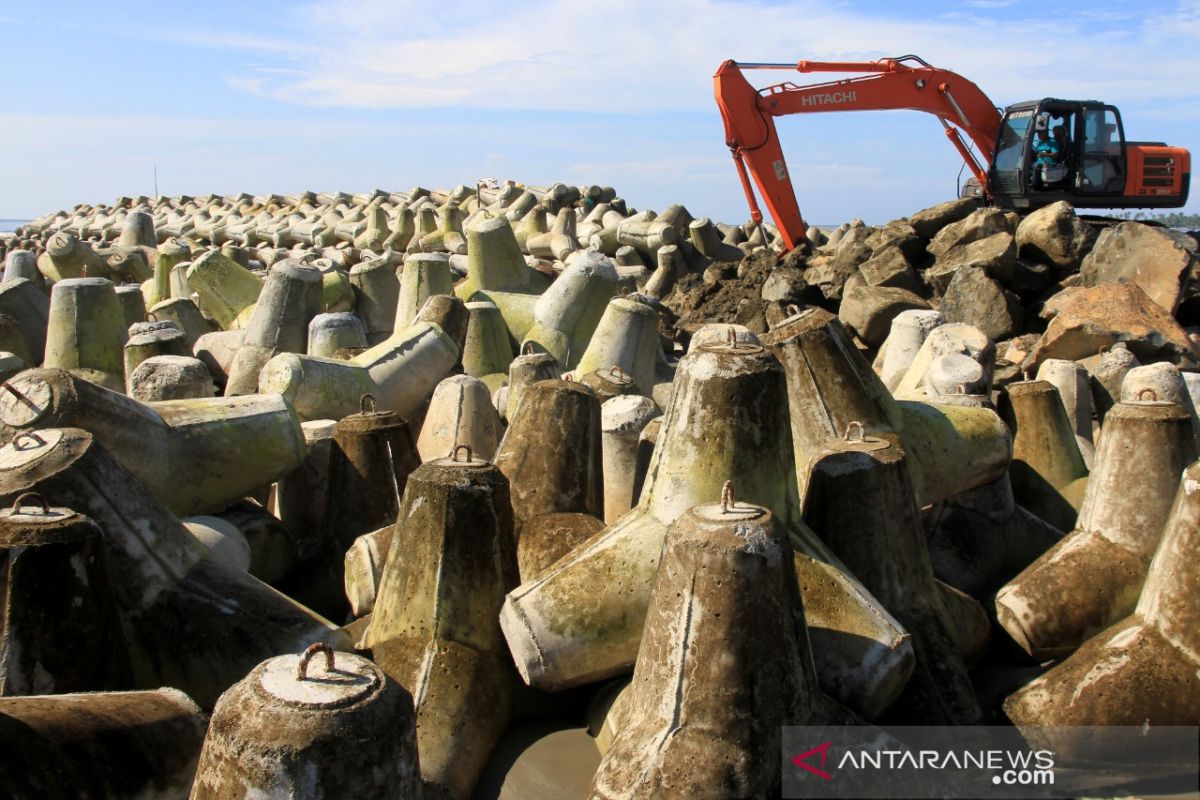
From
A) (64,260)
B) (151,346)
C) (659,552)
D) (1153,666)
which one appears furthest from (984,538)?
(64,260)

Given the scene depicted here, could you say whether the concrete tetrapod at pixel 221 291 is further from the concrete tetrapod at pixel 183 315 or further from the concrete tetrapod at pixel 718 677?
the concrete tetrapod at pixel 718 677

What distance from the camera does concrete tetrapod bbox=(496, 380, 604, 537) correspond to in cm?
345

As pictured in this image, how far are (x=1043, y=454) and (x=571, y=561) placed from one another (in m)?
2.06

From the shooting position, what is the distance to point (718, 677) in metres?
2.17

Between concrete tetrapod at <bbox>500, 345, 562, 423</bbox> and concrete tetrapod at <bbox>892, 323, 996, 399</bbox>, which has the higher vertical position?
concrete tetrapod at <bbox>892, 323, 996, 399</bbox>

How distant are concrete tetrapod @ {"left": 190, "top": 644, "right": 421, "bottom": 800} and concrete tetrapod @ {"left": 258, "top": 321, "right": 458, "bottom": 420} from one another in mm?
2367

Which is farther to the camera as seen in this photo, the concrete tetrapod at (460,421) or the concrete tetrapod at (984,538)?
the concrete tetrapod at (460,421)

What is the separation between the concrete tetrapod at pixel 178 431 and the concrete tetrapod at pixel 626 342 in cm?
153

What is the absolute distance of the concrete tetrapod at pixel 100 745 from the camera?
1.92 metres

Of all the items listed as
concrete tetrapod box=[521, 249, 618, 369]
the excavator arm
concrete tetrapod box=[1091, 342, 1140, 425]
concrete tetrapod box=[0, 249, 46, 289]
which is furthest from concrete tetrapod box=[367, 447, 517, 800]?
the excavator arm

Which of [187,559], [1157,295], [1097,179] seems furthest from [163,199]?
[187,559]

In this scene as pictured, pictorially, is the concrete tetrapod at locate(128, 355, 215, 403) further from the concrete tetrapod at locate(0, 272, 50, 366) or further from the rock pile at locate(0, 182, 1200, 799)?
the concrete tetrapod at locate(0, 272, 50, 366)

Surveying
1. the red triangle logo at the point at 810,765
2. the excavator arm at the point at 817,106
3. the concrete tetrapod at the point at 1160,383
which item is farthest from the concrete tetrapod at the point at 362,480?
the excavator arm at the point at 817,106

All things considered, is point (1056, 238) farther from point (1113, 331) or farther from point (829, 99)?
point (829, 99)
